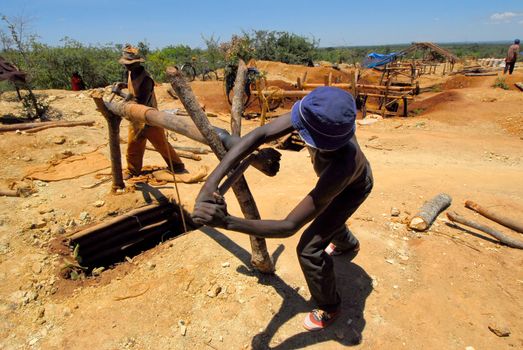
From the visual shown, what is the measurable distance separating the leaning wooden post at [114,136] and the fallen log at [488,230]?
13.6ft

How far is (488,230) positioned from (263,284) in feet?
7.72

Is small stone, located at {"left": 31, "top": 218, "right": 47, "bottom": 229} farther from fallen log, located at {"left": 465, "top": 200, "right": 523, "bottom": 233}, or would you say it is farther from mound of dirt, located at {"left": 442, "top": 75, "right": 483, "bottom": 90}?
mound of dirt, located at {"left": 442, "top": 75, "right": 483, "bottom": 90}

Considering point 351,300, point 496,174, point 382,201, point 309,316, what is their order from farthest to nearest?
point 496,174, point 382,201, point 351,300, point 309,316

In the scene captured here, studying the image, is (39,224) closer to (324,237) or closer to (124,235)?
(124,235)

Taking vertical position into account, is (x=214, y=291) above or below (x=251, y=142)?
below

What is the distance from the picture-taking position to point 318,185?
1.78 meters

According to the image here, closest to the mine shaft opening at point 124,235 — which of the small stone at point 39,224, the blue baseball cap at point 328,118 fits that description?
the small stone at point 39,224

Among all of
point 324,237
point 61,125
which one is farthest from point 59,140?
point 324,237

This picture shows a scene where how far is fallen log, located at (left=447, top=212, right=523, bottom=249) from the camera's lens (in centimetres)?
308

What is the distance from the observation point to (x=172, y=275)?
3.01 metres

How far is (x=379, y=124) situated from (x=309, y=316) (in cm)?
855

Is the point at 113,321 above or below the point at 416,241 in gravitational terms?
below

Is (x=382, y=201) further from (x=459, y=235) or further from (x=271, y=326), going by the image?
(x=271, y=326)

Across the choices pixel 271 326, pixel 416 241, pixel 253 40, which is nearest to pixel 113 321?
pixel 271 326
